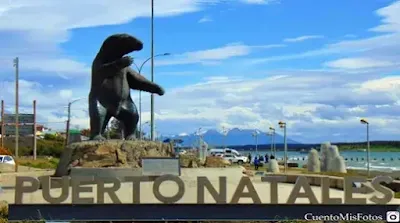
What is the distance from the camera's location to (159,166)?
19.8m

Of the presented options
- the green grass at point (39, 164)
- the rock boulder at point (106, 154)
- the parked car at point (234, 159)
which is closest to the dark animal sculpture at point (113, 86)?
the rock boulder at point (106, 154)

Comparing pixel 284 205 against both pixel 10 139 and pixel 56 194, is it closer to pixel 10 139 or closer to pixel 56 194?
pixel 56 194

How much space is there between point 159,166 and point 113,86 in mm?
5365

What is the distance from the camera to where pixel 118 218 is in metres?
13.6

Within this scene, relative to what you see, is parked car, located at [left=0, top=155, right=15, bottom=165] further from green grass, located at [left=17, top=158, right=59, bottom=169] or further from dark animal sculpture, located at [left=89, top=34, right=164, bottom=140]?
dark animal sculpture, located at [left=89, top=34, right=164, bottom=140]

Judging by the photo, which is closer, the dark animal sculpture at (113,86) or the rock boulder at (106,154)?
the rock boulder at (106,154)

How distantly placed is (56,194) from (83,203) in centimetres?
91

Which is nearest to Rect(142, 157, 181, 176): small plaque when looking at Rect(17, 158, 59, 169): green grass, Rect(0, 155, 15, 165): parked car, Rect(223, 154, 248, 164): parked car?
Rect(0, 155, 15, 165): parked car

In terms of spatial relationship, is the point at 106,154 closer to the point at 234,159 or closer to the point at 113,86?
the point at 113,86

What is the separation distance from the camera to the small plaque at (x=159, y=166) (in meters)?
19.7

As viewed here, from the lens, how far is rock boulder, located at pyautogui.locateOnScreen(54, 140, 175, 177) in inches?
910

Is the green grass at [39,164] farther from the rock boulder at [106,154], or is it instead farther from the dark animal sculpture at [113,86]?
the rock boulder at [106,154]

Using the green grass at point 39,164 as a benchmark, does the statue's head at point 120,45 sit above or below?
above

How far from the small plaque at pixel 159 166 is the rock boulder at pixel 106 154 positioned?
11.5 ft
